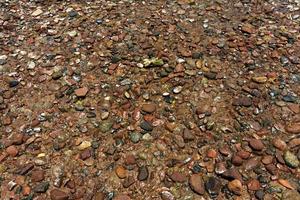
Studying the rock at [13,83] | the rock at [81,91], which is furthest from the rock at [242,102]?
the rock at [13,83]

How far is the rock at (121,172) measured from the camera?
6501mm

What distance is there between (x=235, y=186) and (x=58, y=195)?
3200 millimetres

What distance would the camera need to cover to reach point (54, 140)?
7219 mm

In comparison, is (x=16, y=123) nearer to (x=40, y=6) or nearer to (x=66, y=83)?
(x=66, y=83)

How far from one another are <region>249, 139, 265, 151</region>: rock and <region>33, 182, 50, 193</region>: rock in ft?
13.1

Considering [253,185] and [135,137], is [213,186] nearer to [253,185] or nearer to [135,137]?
[253,185]

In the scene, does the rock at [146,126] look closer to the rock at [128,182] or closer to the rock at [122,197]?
the rock at [128,182]

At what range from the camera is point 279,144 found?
6.88 metres

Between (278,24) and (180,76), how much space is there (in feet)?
12.7

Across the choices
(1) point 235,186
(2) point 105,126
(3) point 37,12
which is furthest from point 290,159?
(3) point 37,12

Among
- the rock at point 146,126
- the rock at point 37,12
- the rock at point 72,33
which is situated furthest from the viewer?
the rock at point 37,12

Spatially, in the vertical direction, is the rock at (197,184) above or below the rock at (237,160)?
below

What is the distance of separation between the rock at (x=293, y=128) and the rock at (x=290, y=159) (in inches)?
22.4

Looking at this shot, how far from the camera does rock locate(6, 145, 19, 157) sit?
697cm
